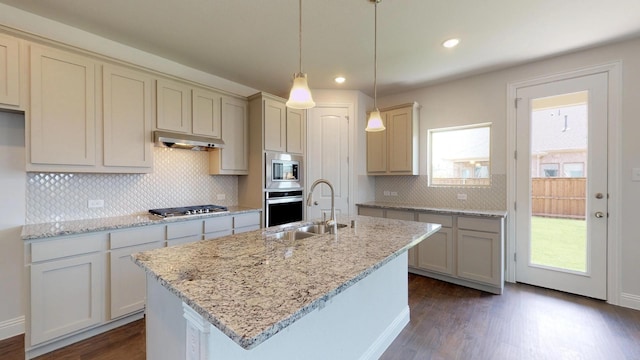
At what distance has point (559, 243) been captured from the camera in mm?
2982

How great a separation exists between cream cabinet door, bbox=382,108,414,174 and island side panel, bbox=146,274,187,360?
3291 mm

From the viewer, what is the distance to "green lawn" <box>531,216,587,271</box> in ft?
9.40

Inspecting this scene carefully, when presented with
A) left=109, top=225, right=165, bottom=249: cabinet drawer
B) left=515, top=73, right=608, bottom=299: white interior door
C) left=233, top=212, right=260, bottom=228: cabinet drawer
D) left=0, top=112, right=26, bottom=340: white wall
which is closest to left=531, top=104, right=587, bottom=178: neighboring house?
left=515, top=73, right=608, bottom=299: white interior door

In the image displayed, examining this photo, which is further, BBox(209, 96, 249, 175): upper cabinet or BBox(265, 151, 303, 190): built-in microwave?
BBox(265, 151, 303, 190): built-in microwave

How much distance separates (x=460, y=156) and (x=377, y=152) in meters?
1.15

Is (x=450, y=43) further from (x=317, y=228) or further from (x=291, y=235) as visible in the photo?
(x=291, y=235)

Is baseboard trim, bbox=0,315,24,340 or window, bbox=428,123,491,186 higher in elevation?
window, bbox=428,123,491,186

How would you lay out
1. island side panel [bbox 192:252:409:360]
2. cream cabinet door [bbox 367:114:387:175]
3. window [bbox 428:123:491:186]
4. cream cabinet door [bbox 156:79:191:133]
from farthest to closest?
cream cabinet door [bbox 367:114:387:175]
window [bbox 428:123:491:186]
cream cabinet door [bbox 156:79:191:133]
island side panel [bbox 192:252:409:360]

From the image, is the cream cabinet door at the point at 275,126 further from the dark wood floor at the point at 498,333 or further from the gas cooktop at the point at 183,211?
the dark wood floor at the point at 498,333

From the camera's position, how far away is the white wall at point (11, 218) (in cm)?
212

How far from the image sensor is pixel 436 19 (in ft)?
7.34

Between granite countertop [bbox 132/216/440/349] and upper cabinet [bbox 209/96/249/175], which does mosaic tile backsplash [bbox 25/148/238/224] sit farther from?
granite countertop [bbox 132/216/440/349]

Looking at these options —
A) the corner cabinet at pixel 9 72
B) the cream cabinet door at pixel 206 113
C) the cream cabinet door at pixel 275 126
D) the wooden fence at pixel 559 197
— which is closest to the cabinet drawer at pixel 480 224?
the wooden fence at pixel 559 197

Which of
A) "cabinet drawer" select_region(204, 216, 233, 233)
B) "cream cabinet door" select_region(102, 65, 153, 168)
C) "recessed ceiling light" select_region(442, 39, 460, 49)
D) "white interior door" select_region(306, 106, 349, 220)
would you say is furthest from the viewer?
"white interior door" select_region(306, 106, 349, 220)
